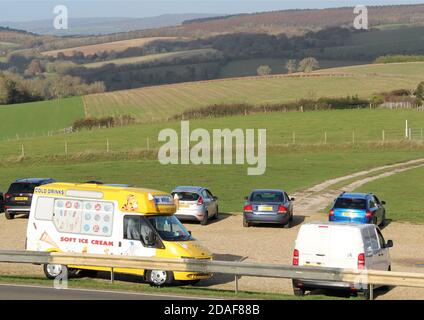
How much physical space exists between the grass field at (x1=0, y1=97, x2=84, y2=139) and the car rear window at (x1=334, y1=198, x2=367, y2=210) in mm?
60860

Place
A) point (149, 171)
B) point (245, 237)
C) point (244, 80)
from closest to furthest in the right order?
1. point (245, 237)
2. point (149, 171)
3. point (244, 80)

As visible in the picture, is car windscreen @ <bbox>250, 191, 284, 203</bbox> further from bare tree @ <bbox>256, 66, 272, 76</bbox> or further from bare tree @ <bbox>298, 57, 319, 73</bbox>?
bare tree @ <bbox>256, 66, 272, 76</bbox>

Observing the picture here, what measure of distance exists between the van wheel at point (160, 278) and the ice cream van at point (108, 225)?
29 mm

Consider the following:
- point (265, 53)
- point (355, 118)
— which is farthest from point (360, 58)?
point (355, 118)

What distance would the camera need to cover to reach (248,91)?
11688 cm

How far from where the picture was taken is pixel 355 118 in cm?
9019

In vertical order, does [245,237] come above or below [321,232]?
below

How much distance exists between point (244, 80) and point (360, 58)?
131ft

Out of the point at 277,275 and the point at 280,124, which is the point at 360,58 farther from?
the point at 277,275

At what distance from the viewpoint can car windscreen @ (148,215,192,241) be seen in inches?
882

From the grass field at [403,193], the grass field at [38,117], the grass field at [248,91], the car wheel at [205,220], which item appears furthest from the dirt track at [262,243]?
the grass field at [248,91]

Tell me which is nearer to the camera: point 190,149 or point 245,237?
point 245,237

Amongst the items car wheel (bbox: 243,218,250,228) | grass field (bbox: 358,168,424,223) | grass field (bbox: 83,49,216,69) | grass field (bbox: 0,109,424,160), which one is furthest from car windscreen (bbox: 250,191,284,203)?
grass field (bbox: 83,49,216,69)

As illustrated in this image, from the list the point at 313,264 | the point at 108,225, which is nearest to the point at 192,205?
the point at 108,225
